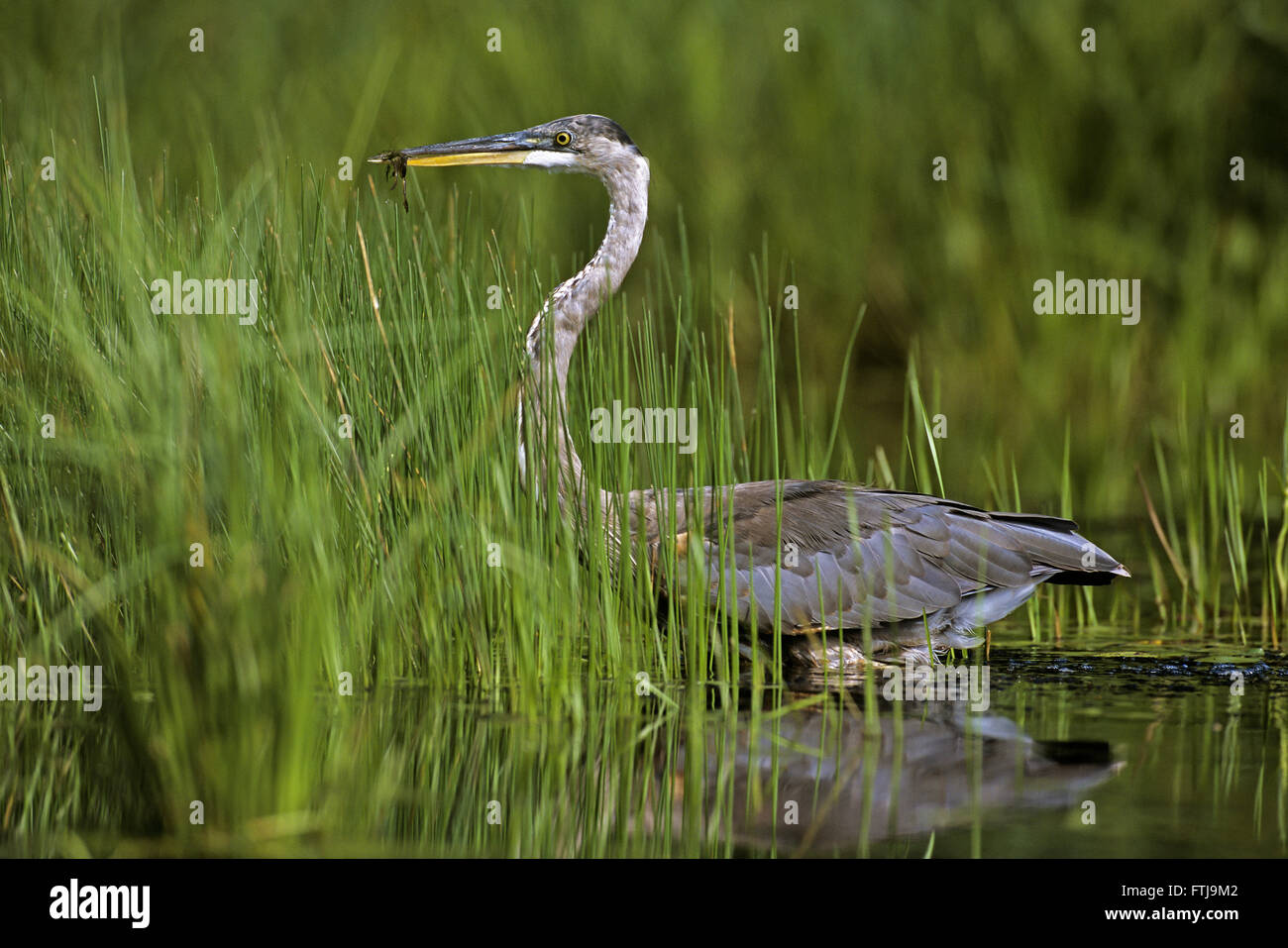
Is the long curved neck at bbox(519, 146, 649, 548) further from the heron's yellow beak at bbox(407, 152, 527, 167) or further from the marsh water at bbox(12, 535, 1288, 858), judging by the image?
the marsh water at bbox(12, 535, 1288, 858)

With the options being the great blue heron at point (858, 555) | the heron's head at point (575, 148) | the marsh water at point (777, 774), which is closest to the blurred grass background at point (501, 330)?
the marsh water at point (777, 774)

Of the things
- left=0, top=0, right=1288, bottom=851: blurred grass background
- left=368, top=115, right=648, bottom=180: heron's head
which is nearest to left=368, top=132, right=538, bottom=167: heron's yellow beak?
left=368, top=115, right=648, bottom=180: heron's head

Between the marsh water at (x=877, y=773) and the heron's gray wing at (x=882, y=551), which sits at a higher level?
the heron's gray wing at (x=882, y=551)

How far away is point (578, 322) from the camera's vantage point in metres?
6.28

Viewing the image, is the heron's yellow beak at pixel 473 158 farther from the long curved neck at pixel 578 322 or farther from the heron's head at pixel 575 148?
the long curved neck at pixel 578 322

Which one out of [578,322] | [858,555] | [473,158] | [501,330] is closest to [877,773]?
[858,555]

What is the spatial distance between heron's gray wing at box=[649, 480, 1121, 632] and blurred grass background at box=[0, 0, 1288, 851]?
0.75 feet

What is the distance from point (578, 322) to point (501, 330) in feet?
3.57

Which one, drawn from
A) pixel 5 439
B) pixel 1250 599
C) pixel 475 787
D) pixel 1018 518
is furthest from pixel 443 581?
pixel 1250 599

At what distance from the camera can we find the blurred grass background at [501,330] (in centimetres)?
415

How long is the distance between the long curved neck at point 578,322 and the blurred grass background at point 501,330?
0.13 metres

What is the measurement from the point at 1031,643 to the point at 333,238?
9.67 ft

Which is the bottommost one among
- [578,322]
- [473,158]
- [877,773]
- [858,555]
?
[877,773]

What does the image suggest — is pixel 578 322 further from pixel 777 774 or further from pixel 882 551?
pixel 777 774
